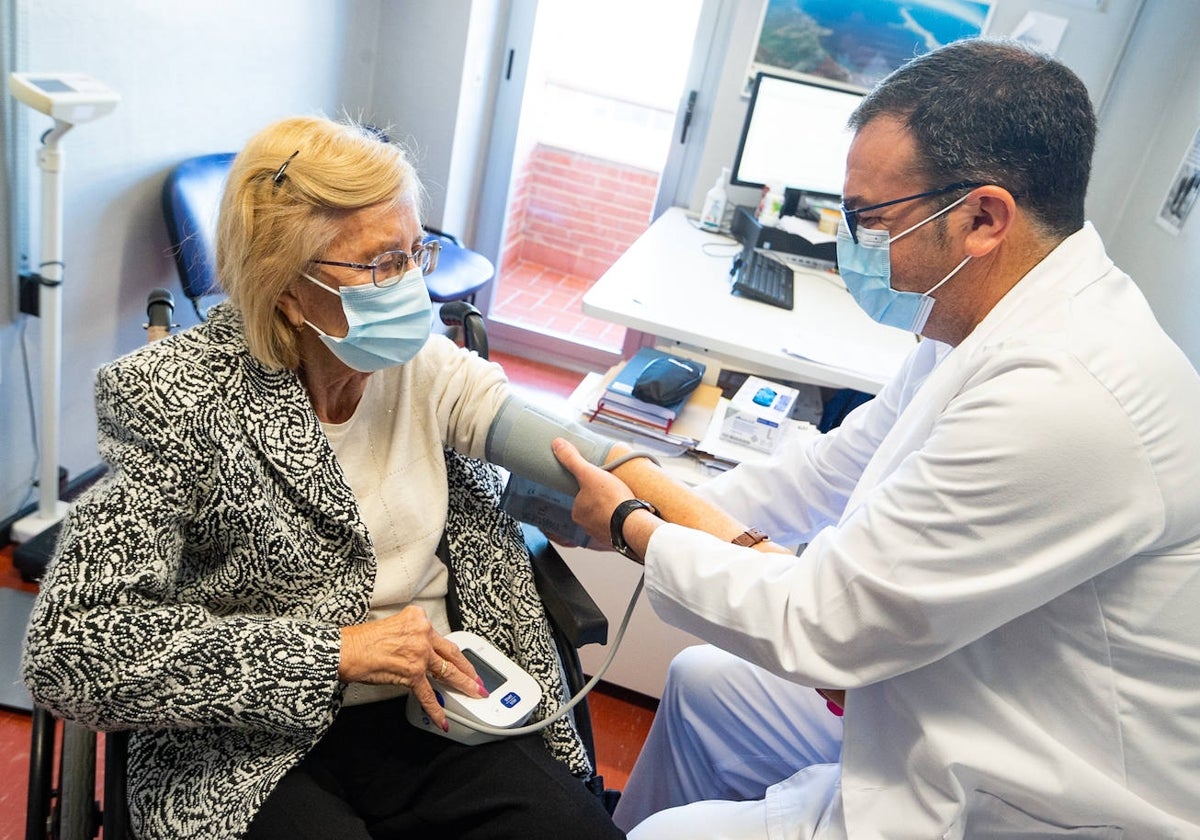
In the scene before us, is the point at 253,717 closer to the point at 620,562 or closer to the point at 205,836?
the point at 205,836

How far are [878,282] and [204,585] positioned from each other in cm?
100

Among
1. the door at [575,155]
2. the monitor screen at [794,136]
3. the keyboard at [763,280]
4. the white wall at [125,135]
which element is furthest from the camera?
the door at [575,155]

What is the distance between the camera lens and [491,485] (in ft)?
4.59

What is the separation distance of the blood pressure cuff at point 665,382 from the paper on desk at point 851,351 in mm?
259

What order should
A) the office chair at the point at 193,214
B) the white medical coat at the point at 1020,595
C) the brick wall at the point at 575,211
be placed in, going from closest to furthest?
1. the white medical coat at the point at 1020,595
2. the office chair at the point at 193,214
3. the brick wall at the point at 575,211

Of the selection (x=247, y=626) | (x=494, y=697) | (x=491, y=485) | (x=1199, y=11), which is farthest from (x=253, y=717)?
(x=1199, y=11)

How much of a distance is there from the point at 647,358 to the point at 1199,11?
222 cm

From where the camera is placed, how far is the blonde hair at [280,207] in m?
1.10

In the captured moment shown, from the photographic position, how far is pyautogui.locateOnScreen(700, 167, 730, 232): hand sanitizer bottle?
3.05m

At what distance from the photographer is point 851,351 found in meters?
2.18

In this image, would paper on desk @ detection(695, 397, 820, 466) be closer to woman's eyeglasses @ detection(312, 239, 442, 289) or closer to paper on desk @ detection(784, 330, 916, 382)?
paper on desk @ detection(784, 330, 916, 382)

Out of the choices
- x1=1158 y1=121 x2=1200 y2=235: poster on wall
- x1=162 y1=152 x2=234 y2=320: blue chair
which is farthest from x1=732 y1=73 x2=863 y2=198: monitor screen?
x1=162 y1=152 x2=234 y2=320: blue chair

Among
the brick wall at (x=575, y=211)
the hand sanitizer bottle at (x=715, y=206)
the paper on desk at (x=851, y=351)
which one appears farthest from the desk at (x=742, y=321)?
the brick wall at (x=575, y=211)

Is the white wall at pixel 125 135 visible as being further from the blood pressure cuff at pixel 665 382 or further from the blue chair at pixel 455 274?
the blood pressure cuff at pixel 665 382
